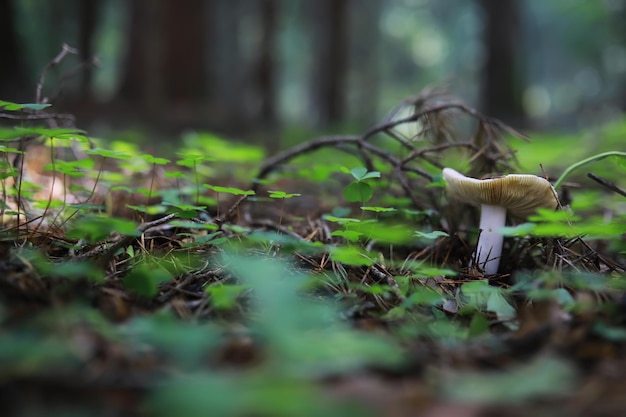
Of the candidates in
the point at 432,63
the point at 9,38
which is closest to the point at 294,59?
the point at 432,63

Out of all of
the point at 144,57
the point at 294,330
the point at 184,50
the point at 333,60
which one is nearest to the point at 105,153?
the point at 294,330

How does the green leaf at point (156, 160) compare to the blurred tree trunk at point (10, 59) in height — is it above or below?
below

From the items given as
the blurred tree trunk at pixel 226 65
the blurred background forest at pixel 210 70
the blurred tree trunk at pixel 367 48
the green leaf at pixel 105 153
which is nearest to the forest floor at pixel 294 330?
the green leaf at pixel 105 153

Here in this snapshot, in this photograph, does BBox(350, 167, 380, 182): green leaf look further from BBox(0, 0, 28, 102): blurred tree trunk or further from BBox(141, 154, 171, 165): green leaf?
BBox(0, 0, 28, 102): blurred tree trunk

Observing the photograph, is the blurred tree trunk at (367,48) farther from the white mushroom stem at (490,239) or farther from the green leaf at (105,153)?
the green leaf at (105,153)

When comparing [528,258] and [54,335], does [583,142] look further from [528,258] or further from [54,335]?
[54,335]

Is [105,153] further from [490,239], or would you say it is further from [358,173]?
[490,239]
